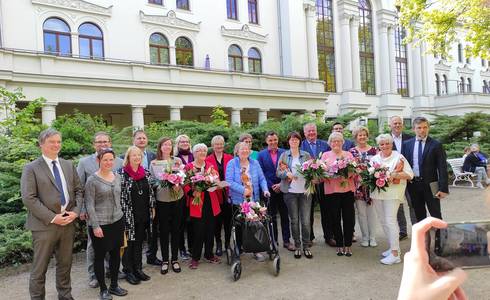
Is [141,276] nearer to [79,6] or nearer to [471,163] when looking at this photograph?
[471,163]

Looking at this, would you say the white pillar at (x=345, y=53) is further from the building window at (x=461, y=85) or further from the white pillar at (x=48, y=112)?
the white pillar at (x=48, y=112)

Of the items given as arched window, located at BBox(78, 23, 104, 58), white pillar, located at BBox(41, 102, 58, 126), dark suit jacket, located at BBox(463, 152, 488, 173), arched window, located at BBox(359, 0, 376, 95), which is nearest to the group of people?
dark suit jacket, located at BBox(463, 152, 488, 173)

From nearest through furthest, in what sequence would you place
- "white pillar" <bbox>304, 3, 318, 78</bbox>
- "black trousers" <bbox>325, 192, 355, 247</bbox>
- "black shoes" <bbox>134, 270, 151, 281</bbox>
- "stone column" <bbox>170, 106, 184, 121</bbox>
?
1. "black shoes" <bbox>134, 270, 151, 281</bbox>
2. "black trousers" <bbox>325, 192, 355, 247</bbox>
3. "stone column" <bbox>170, 106, 184, 121</bbox>
4. "white pillar" <bbox>304, 3, 318, 78</bbox>

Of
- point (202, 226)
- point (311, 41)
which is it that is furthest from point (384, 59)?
point (202, 226)

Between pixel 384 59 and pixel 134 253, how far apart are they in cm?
3696

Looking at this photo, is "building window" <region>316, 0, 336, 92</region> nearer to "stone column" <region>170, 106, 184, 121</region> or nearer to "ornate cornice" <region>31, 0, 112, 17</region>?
"stone column" <region>170, 106, 184, 121</region>

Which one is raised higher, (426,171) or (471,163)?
(426,171)

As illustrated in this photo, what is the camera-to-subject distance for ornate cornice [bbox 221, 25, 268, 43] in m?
27.5

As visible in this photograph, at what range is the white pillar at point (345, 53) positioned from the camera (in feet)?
113

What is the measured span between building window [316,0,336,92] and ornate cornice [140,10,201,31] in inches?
478

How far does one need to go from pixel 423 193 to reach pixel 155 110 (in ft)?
66.8

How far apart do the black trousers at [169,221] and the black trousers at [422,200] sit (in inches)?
142

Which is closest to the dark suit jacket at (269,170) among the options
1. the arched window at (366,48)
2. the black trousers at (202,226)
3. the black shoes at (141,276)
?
the black trousers at (202,226)

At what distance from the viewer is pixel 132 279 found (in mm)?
5219
